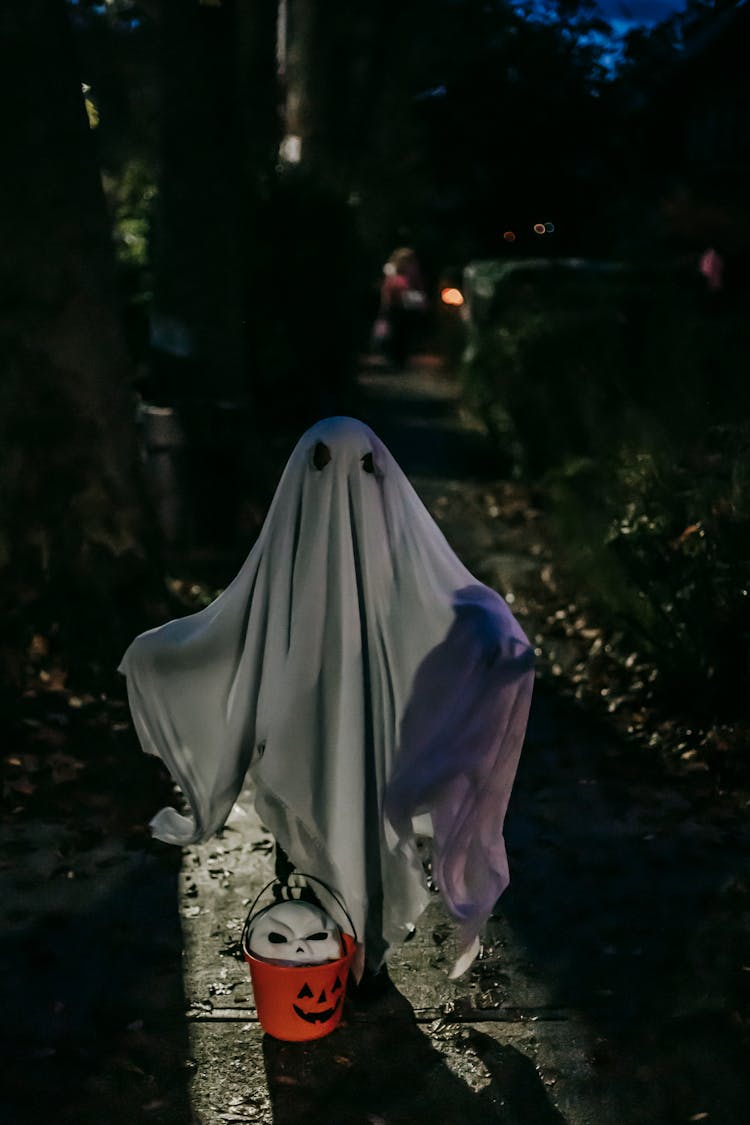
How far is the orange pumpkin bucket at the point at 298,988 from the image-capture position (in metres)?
4.29

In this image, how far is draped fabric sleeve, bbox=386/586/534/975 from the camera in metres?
4.43

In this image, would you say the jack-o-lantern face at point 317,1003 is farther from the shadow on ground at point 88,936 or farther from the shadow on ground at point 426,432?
the shadow on ground at point 426,432

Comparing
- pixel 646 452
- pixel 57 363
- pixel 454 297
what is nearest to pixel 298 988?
pixel 57 363

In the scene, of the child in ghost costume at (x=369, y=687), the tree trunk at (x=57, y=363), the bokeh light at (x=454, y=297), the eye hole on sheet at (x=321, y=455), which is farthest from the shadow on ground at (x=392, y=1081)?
the bokeh light at (x=454, y=297)

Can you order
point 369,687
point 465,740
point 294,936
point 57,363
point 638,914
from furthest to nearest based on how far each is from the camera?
point 57,363 < point 638,914 < point 369,687 < point 465,740 < point 294,936

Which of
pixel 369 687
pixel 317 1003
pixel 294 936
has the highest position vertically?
pixel 369 687

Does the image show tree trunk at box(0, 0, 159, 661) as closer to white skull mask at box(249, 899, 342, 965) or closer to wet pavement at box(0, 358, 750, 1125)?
wet pavement at box(0, 358, 750, 1125)

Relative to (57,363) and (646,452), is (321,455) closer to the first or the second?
(57,363)

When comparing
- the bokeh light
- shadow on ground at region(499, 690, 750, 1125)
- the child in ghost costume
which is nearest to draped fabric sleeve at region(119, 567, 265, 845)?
the child in ghost costume

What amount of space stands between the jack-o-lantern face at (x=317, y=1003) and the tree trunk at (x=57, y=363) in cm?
436

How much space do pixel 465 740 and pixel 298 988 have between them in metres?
0.97

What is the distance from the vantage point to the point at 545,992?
493cm

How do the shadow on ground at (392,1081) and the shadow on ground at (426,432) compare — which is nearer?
the shadow on ground at (392,1081)

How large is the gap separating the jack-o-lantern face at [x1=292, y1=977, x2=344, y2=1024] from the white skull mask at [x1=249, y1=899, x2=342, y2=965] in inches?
4.5
